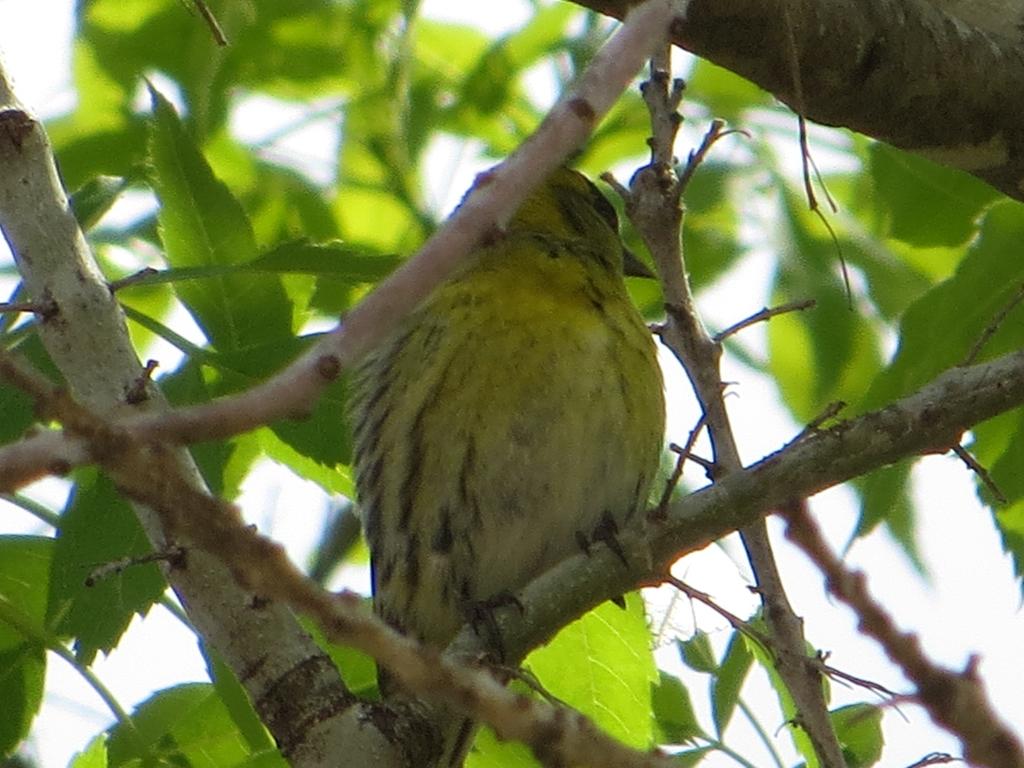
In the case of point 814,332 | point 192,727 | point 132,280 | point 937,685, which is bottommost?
point 937,685

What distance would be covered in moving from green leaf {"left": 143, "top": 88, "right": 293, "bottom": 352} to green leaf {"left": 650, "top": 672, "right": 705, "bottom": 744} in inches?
40.1

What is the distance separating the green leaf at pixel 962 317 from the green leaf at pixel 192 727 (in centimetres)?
138

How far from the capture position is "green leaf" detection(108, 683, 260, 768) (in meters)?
3.08

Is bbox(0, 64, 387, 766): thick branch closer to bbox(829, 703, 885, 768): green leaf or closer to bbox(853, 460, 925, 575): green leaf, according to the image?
bbox(829, 703, 885, 768): green leaf

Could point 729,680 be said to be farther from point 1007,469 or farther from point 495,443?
point 495,443

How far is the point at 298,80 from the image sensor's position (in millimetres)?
4863

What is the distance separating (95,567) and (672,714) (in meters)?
1.14

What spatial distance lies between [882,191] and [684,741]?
1.40m

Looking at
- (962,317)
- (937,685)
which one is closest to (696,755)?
(962,317)

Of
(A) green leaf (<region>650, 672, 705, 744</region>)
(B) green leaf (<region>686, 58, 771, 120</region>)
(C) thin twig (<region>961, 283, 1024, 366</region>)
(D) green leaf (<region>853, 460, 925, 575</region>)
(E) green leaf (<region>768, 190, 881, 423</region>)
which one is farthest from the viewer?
(B) green leaf (<region>686, 58, 771, 120</region>)

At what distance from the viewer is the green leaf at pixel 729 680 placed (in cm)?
306

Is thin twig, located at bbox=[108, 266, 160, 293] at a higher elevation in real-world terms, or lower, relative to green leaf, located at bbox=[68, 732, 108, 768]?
higher

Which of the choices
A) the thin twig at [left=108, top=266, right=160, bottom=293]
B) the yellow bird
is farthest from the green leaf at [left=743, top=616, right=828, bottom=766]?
the thin twig at [left=108, top=266, right=160, bottom=293]

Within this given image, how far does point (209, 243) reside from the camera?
11.1 feet
